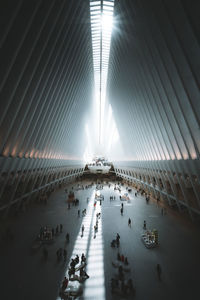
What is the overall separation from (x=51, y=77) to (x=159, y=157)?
36.4 feet

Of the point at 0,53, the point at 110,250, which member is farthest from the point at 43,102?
the point at 110,250

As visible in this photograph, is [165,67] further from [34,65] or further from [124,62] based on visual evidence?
[124,62]

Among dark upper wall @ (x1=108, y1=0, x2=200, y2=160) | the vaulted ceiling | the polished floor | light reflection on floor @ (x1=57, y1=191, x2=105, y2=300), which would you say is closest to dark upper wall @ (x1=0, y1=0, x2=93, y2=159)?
the vaulted ceiling

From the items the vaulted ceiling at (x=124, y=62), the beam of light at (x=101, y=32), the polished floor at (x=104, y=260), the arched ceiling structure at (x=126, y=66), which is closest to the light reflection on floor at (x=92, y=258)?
the polished floor at (x=104, y=260)

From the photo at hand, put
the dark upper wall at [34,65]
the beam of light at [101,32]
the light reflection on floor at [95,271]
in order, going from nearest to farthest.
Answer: the light reflection on floor at [95,271], the dark upper wall at [34,65], the beam of light at [101,32]

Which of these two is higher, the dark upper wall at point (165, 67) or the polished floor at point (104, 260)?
the dark upper wall at point (165, 67)

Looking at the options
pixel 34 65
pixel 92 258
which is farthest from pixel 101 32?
pixel 92 258

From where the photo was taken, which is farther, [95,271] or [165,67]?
[165,67]

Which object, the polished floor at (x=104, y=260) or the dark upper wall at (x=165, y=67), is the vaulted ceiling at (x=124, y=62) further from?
the polished floor at (x=104, y=260)

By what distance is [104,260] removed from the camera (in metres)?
7.49

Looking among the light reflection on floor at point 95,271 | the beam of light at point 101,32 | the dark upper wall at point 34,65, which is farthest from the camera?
the beam of light at point 101,32

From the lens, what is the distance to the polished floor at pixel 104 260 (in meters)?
5.63

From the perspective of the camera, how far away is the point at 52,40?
8352mm

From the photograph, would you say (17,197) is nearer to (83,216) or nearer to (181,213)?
(83,216)
